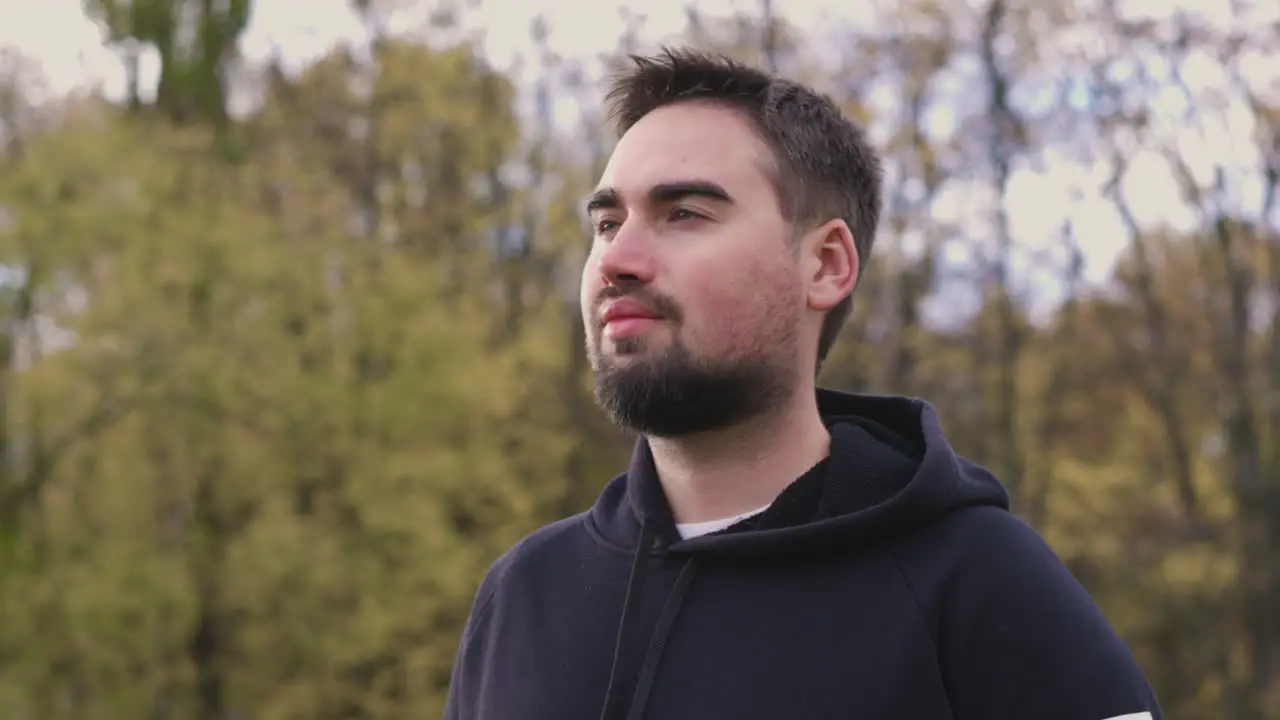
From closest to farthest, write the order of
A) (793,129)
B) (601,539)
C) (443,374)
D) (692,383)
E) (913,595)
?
(913,595) → (692,383) → (793,129) → (601,539) → (443,374)

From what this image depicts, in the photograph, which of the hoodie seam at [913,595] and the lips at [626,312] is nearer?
the hoodie seam at [913,595]

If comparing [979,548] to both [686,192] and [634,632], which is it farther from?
[686,192]

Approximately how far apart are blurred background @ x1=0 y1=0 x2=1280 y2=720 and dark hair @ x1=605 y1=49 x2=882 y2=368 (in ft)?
43.4

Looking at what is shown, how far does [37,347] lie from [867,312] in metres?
9.58

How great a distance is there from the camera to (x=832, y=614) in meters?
1.77

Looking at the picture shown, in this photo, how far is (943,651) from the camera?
5.57 ft

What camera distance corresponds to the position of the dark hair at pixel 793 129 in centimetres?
199

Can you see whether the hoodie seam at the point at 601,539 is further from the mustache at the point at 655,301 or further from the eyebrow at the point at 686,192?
the eyebrow at the point at 686,192

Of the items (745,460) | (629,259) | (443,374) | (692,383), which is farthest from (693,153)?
(443,374)

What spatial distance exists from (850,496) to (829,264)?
35cm

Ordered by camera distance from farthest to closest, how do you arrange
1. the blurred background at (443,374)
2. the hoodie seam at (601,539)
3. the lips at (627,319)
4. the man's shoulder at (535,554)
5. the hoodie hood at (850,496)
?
1. the blurred background at (443,374)
2. the man's shoulder at (535,554)
3. the hoodie seam at (601,539)
4. the lips at (627,319)
5. the hoodie hood at (850,496)

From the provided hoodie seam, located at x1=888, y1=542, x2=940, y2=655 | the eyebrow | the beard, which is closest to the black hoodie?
hoodie seam, located at x1=888, y1=542, x2=940, y2=655

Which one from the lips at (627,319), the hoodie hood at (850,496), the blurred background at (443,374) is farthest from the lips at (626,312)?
the blurred background at (443,374)

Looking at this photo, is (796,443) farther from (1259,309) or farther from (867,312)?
(1259,309)
